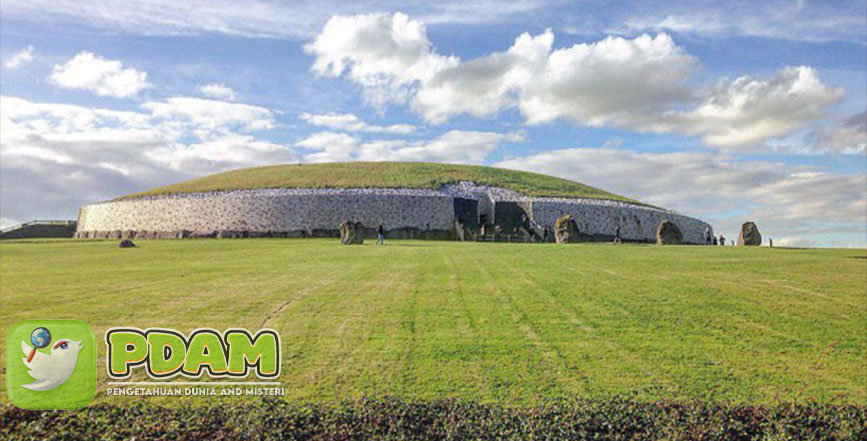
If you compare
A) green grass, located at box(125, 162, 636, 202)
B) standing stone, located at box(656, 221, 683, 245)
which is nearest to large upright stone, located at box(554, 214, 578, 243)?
standing stone, located at box(656, 221, 683, 245)

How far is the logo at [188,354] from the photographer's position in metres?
9.43

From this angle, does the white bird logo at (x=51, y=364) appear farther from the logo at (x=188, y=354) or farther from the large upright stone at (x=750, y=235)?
the large upright stone at (x=750, y=235)

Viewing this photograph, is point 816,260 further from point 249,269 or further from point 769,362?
point 249,269

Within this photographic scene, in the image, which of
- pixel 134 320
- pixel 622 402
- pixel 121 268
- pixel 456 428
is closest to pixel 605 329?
pixel 622 402

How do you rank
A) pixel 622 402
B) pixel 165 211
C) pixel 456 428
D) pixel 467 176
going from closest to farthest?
pixel 456 428 < pixel 622 402 < pixel 165 211 < pixel 467 176

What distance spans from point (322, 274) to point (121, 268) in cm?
891

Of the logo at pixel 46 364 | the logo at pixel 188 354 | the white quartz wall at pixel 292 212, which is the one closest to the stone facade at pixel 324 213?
the white quartz wall at pixel 292 212

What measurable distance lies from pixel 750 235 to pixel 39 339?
1615 inches

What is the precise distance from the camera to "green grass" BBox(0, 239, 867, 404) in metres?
9.52

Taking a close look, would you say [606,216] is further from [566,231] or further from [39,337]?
[39,337]

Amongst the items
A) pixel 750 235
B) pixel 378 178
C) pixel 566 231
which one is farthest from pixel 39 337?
pixel 378 178

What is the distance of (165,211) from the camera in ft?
198

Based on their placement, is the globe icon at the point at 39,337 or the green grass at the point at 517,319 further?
the green grass at the point at 517,319

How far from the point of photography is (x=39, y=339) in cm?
745
